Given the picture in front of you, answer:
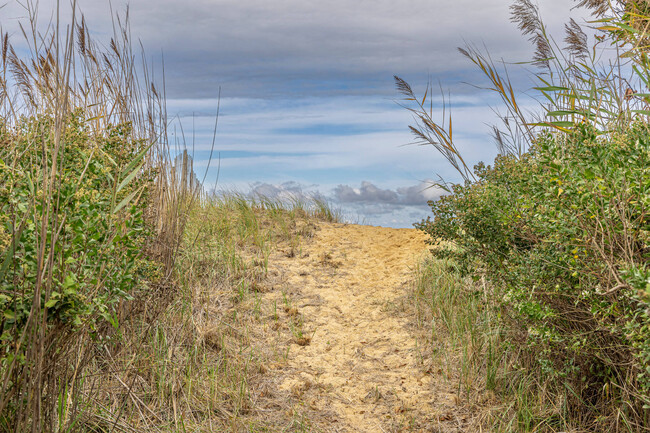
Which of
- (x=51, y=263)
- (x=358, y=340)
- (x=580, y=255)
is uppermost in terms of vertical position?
(x=51, y=263)

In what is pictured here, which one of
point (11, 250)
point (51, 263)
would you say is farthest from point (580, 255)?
point (11, 250)

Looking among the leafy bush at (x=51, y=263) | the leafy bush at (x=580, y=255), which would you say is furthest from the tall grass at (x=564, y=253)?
the leafy bush at (x=51, y=263)

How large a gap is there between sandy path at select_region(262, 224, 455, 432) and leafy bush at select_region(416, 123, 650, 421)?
912 mm

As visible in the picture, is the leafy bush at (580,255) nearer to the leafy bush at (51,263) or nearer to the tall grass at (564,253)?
the tall grass at (564,253)

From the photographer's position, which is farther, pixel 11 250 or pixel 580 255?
pixel 580 255

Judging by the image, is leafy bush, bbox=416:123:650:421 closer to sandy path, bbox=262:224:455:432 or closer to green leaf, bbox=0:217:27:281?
sandy path, bbox=262:224:455:432

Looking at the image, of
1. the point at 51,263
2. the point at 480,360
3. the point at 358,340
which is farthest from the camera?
the point at 358,340

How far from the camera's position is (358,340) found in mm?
4609

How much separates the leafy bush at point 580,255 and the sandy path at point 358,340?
91 cm

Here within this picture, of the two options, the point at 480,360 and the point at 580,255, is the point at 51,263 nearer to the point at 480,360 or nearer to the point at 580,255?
the point at 580,255

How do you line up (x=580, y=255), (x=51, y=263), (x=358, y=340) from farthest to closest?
1. (x=358, y=340)
2. (x=580, y=255)
3. (x=51, y=263)

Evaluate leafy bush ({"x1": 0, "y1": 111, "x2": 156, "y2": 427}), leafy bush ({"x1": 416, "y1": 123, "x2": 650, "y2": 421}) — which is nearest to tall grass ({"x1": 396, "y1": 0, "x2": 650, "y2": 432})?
leafy bush ({"x1": 416, "y1": 123, "x2": 650, "y2": 421})

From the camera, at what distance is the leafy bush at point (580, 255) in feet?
7.51

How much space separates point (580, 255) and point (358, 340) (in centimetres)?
248
